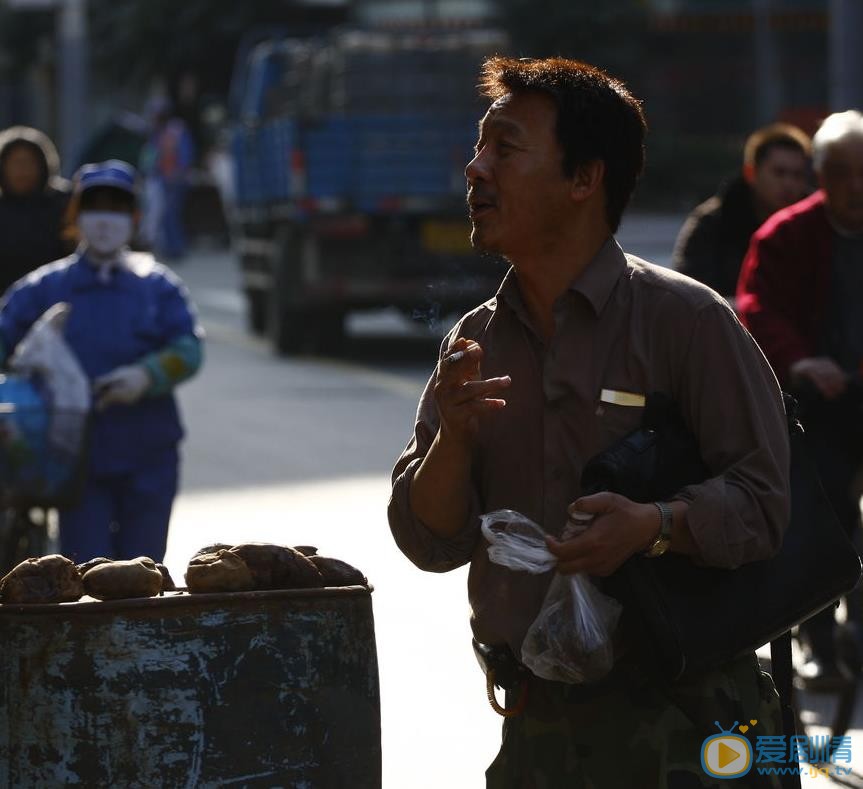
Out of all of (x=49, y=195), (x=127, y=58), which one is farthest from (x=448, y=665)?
(x=127, y=58)

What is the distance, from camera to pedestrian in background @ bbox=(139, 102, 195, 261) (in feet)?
114

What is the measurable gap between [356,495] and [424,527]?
764cm

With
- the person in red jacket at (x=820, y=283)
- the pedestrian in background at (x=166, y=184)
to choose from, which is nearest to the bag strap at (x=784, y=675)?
the person in red jacket at (x=820, y=283)

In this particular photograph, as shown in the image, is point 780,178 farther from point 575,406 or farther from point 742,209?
point 575,406

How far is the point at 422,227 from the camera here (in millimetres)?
17094

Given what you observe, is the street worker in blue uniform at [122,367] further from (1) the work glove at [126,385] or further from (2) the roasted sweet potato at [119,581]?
(2) the roasted sweet potato at [119,581]

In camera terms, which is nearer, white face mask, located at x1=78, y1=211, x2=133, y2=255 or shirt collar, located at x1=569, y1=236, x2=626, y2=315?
shirt collar, located at x1=569, y1=236, x2=626, y2=315

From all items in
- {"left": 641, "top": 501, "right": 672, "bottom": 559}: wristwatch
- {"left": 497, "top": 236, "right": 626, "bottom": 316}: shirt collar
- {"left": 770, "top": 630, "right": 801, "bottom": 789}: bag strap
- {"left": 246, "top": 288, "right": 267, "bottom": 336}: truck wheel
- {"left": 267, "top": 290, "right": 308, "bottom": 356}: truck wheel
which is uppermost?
{"left": 497, "top": 236, "right": 626, "bottom": 316}: shirt collar

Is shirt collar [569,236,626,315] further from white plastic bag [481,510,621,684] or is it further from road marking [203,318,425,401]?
road marking [203,318,425,401]

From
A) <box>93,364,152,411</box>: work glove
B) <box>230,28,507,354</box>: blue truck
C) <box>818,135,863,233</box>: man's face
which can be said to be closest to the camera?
<box>818,135,863,233</box>: man's face

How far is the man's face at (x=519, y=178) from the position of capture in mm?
3391

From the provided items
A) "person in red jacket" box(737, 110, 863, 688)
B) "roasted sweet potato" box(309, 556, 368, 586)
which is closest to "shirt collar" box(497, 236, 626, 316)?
"roasted sweet potato" box(309, 556, 368, 586)

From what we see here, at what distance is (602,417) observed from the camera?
336 centimetres

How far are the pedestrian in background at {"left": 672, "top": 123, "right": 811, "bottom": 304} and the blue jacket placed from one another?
1.74m
